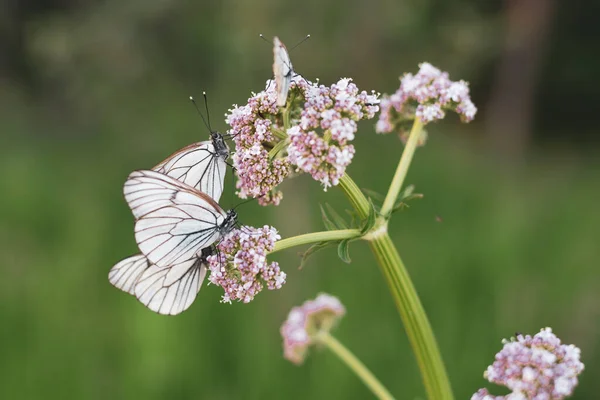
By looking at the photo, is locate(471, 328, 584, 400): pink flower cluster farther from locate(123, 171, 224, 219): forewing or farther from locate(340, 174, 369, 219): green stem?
locate(123, 171, 224, 219): forewing

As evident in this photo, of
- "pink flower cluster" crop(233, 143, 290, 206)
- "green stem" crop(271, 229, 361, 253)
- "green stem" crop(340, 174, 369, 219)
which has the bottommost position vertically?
"green stem" crop(271, 229, 361, 253)

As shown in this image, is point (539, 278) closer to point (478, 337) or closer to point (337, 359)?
point (478, 337)

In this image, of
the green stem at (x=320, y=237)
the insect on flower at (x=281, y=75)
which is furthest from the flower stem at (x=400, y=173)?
the insect on flower at (x=281, y=75)

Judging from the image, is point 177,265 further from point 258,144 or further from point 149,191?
point 258,144

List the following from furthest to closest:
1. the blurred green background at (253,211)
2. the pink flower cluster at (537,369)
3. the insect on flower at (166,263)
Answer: the blurred green background at (253,211) < the insect on flower at (166,263) < the pink flower cluster at (537,369)

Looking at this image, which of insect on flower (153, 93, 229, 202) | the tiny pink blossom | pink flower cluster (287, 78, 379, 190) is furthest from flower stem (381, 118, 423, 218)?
insect on flower (153, 93, 229, 202)

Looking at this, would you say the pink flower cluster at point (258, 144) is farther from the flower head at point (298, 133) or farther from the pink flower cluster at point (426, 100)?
the pink flower cluster at point (426, 100)

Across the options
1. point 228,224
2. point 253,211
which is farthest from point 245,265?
point 253,211
